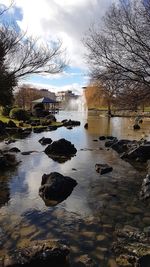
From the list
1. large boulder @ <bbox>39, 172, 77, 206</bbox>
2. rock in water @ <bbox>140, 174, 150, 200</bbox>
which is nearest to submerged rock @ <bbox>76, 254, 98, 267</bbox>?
large boulder @ <bbox>39, 172, 77, 206</bbox>

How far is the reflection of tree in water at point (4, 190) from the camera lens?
10.8 metres

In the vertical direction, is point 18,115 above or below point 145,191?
above

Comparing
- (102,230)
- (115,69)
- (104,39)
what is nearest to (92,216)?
(102,230)

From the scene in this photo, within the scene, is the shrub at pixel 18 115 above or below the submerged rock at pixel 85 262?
above

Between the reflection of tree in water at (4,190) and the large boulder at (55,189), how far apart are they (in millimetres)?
1164

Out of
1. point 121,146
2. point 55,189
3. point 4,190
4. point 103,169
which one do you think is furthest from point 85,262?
point 121,146

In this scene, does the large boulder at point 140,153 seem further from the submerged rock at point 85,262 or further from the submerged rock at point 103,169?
the submerged rock at point 85,262

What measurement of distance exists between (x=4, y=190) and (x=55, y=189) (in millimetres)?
2001

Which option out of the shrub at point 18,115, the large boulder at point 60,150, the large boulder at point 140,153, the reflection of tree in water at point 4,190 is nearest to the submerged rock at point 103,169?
the large boulder at point 140,153

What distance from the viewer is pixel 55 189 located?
37.3 feet

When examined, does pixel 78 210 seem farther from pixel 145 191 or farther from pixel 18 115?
pixel 18 115

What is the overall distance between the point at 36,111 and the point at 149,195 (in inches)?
1611

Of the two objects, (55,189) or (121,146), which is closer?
(55,189)

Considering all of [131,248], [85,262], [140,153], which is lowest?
[85,262]
